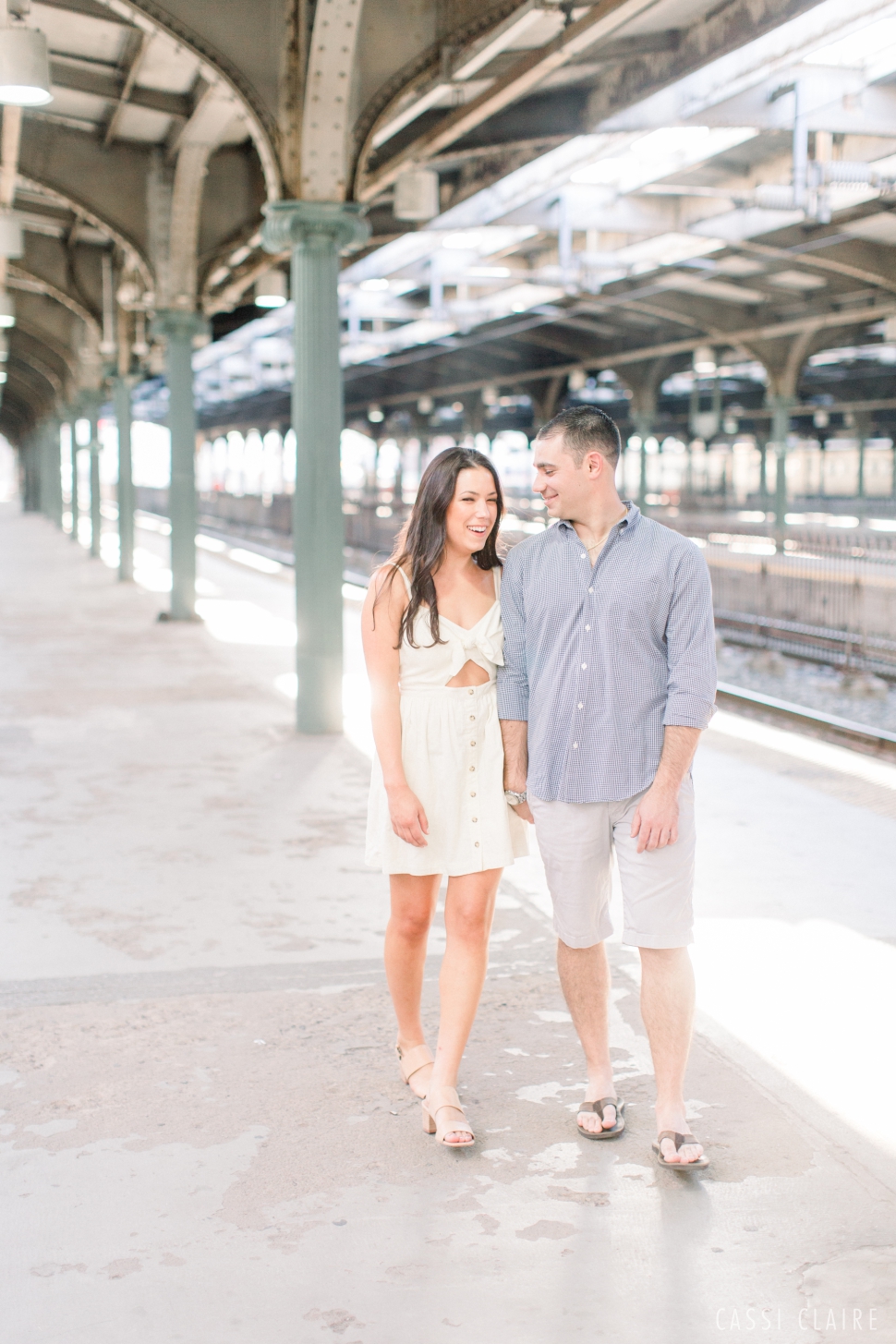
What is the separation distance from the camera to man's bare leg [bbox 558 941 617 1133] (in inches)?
141

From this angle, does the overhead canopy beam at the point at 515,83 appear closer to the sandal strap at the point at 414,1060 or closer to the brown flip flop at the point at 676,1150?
the sandal strap at the point at 414,1060

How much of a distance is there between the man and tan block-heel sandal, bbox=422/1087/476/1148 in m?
0.34

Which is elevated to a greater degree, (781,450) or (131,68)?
(131,68)

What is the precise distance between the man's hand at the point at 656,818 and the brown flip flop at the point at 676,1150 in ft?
2.34

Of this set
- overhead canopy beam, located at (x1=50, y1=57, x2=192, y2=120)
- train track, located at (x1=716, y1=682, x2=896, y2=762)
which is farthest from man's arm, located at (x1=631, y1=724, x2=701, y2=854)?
overhead canopy beam, located at (x1=50, y1=57, x2=192, y2=120)

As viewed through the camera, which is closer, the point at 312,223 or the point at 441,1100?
the point at 441,1100

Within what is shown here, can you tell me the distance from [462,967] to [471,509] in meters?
1.20

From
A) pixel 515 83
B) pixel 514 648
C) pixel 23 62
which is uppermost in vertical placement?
pixel 515 83

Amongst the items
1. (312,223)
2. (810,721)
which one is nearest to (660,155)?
(810,721)

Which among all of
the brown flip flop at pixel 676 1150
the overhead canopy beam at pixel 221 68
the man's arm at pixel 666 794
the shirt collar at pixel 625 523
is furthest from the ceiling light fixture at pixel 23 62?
the brown flip flop at pixel 676 1150

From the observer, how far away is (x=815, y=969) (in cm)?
472

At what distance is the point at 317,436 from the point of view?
9.22 m

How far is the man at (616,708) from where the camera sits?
3.30 metres

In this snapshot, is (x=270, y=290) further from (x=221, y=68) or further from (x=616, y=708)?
(x=616, y=708)
